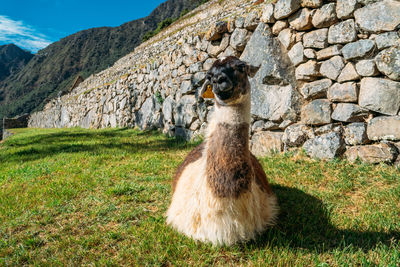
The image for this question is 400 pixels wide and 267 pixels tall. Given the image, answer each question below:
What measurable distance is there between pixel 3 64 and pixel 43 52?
17.6 m

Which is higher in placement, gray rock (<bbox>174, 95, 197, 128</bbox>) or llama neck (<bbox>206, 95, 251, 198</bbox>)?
gray rock (<bbox>174, 95, 197, 128</bbox>)

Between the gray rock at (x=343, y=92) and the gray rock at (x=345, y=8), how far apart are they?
1066 millimetres

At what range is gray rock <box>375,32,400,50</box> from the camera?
128 inches

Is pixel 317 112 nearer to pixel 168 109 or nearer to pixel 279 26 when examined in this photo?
pixel 279 26

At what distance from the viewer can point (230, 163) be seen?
1768mm

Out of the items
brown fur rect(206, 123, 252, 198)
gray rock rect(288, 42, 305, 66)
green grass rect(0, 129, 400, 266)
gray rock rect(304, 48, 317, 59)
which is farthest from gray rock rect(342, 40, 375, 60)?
brown fur rect(206, 123, 252, 198)

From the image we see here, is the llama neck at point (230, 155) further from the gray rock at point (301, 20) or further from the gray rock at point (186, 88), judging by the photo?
the gray rock at point (186, 88)

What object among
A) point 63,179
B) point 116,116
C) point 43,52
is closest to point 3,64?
point 43,52

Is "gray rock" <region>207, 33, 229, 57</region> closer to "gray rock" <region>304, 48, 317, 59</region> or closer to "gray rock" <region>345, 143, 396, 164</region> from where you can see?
"gray rock" <region>304, 48, 317, 59</region>

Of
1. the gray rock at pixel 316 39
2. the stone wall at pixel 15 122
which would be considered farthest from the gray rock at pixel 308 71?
the stone wall at pixel 15 122

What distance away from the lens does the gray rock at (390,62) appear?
3.24m

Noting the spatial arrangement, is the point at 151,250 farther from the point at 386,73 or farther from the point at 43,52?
the point at 43,52

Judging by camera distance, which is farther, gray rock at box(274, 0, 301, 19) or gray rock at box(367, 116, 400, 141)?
gray rock at box(274, 0, 301, 19)

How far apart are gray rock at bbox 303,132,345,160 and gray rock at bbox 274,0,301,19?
2.30m
